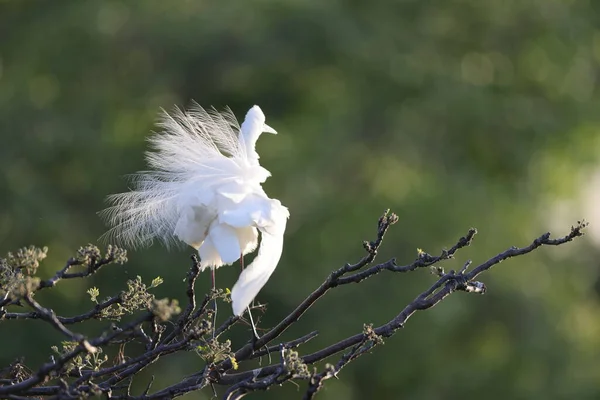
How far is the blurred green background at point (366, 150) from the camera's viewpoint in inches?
233

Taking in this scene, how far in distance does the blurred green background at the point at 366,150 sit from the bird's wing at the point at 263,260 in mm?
3526

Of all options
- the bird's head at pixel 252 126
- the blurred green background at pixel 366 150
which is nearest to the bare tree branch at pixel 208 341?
the bird's head at pixel 252 126

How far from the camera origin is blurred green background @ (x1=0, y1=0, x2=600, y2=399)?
5.91 meters

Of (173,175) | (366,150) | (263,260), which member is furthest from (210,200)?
(366,150)

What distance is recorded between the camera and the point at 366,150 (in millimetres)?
6938

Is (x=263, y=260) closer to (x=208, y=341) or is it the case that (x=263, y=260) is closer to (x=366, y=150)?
(x=208, y=341)

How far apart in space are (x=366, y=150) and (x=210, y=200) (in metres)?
5.18

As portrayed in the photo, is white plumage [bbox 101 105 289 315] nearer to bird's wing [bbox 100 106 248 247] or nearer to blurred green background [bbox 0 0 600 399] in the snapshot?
bird's wing [bbox 100 106 248 247]

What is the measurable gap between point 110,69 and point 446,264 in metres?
2.81

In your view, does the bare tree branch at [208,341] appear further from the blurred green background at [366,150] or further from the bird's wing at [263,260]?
the blurred green background at [366,150]

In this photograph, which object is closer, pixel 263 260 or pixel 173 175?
pixel 263 260

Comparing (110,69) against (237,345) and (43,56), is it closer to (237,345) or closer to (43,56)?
(43,56)

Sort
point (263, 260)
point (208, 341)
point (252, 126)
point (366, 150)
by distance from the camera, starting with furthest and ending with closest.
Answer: point (366, 150), point (252, 126), point (263, 260), point (208, 341)

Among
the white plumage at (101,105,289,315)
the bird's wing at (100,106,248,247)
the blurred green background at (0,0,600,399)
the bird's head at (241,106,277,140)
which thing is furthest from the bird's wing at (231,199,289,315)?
A: the blurred green background at (0,0,600,399)
